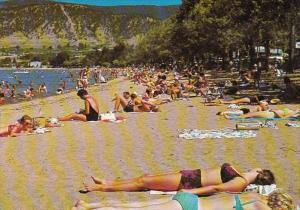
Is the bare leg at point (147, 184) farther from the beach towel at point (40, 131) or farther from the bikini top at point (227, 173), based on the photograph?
the beach towel at point (40, 131)

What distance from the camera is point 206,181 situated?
6.04 m

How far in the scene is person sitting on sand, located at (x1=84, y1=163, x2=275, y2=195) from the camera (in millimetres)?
5863

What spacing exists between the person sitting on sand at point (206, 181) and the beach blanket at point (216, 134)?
4.78 metres

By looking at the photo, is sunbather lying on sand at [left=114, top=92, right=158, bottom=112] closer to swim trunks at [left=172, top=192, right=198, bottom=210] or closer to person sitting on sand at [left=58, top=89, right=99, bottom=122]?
person sitting on sand at [left=58, top=89, right=99, bottom=122]

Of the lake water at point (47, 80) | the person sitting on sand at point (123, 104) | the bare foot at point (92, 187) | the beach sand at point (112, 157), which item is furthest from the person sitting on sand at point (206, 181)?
the lake water at point (47, 80)

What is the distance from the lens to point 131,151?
32.0 ft

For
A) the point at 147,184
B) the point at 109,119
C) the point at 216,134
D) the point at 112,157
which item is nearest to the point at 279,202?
the point at 147,184

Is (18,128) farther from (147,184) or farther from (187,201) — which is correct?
(187,201)

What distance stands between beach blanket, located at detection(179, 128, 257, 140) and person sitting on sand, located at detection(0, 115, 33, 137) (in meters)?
3.25

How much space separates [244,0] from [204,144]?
20.0 metres

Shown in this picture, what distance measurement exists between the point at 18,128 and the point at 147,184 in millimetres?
6603

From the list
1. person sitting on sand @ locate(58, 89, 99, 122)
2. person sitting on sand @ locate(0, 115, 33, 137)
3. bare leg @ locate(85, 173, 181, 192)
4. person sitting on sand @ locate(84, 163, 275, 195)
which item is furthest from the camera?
person sitting on sand @ locate(58, 89, 99, 122)

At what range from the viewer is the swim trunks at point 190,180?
6.05m

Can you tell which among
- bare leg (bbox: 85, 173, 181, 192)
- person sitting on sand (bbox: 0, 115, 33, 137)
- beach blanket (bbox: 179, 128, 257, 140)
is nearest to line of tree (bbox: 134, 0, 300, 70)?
beach blanket (bbox: 179, 128, 257, 140)
